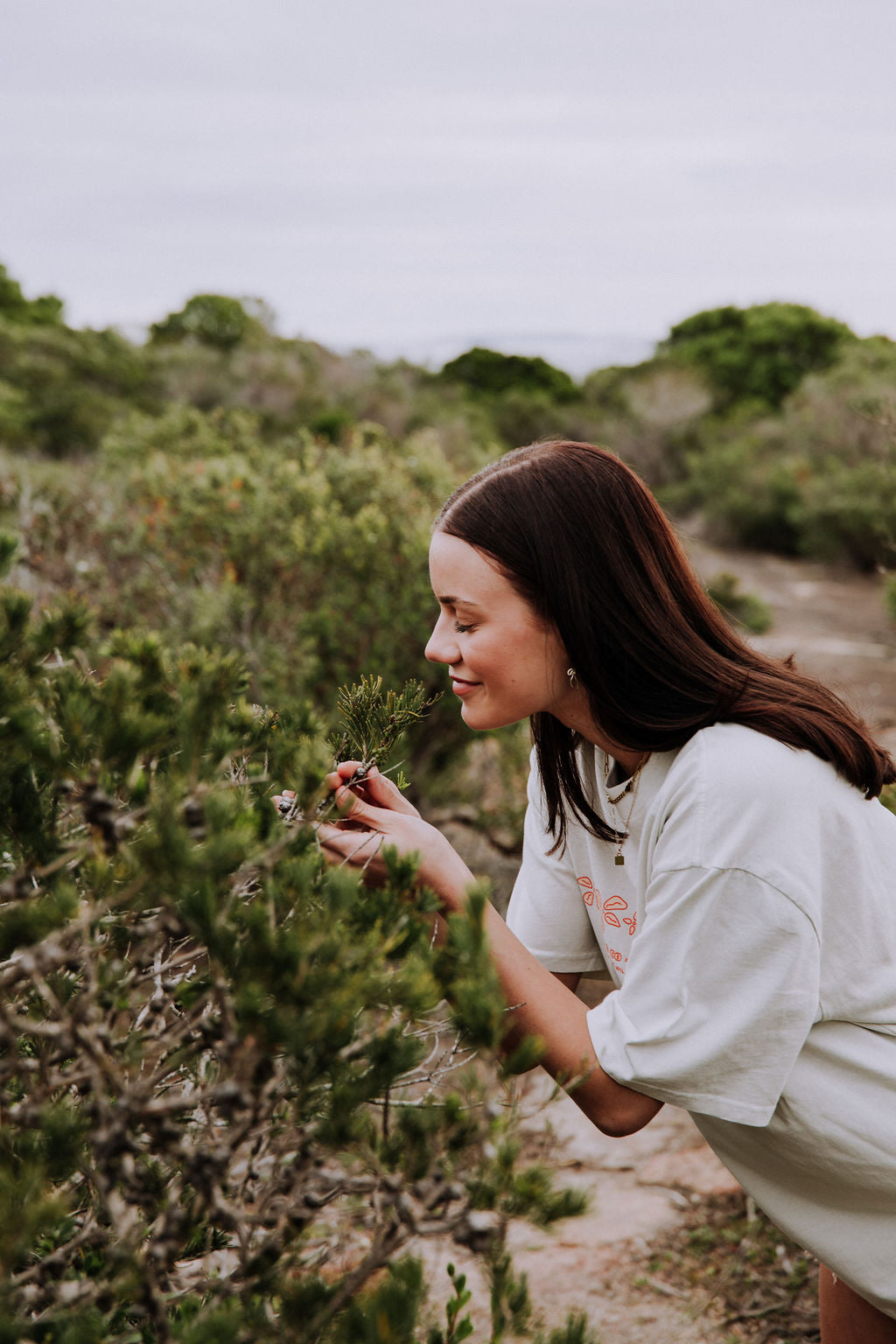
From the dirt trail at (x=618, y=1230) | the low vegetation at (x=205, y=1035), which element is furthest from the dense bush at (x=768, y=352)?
the low vegetation at (x=205, y=1035)

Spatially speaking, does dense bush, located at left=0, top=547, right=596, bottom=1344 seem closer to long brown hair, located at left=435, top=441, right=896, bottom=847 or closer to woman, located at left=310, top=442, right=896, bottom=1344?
woman, located at left=310, top=442, right=896, bottom=1344

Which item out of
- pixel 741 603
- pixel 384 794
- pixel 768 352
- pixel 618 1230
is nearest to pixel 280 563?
pixel 618 1230

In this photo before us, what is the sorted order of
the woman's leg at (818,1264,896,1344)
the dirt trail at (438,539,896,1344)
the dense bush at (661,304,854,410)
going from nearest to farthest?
the woman's leg at (818,1264,896,1344) → the dirt trail at (438,539,896,1344) → the dense bush at (661,304,854,410)

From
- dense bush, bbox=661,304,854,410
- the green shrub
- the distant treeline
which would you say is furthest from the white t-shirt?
dense bush, bbox=661,304,854,410

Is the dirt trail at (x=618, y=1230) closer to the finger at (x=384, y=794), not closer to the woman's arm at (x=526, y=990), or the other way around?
the woman's arm at (x=526, y=990)

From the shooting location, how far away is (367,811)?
132 cm

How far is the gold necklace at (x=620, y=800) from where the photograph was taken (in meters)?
1.61

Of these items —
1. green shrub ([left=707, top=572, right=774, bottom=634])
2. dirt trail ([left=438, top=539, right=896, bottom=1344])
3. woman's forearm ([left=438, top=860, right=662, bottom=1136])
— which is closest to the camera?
woman's forearm ([left=438, top=860, right=662, bottom=1136])

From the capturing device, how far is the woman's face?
152 cm

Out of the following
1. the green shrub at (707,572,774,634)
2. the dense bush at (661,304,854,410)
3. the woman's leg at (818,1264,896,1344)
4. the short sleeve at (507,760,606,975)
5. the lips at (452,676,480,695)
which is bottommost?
the green shrub at (707,572,774,634)

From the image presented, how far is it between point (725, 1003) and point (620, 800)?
407 millimetres

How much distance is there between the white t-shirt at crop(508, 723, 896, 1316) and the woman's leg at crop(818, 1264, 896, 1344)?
0.25m

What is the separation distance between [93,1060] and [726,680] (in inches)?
37.8

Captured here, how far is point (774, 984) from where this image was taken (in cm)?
131
